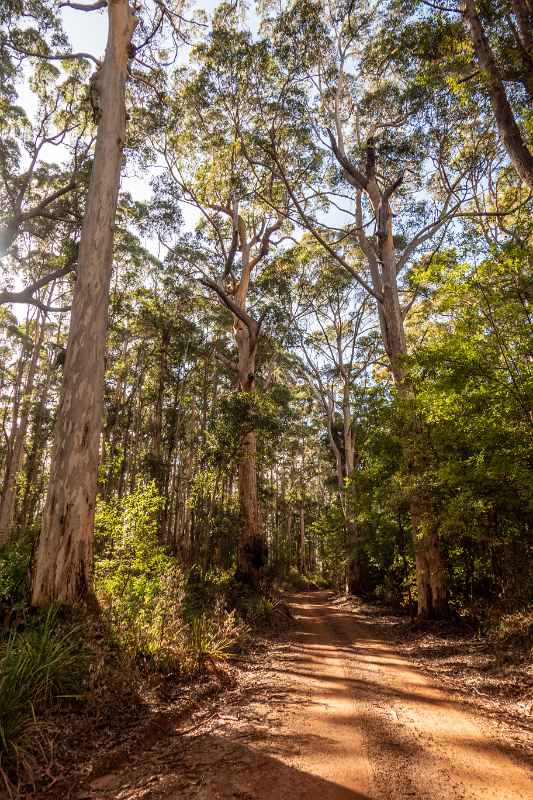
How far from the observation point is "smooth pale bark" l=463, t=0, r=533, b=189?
20.2 feet

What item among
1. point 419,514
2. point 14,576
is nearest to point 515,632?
point 419,514

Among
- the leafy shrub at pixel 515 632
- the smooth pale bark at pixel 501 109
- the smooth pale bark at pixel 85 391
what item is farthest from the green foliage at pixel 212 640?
the smooth pale bark at pixel 501 109

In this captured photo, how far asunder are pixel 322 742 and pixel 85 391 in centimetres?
462

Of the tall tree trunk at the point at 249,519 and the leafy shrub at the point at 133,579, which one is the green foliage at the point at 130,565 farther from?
the tall tree trunk at the point at 249,519

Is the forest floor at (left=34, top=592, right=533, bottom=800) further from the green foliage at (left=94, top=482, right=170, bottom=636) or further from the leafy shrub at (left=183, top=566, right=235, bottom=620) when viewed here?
the leafy shrub at (left=183, top=566, right=235, bottom=620)

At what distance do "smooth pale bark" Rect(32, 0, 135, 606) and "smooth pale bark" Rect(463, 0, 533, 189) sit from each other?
6.05 meters

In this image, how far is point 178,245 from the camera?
1584 centimetres

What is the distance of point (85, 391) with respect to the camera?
224 inches

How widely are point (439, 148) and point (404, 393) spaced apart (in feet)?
25.9

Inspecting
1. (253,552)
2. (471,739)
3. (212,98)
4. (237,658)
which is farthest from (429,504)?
(212,98)

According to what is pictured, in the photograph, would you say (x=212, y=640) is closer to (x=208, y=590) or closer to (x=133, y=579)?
(x=133, y=579)

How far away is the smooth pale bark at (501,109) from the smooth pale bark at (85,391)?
19.8 feet

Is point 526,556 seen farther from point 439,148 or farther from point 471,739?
point 439,148

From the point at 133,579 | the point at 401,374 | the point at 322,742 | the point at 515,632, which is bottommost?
the point at 322,742
